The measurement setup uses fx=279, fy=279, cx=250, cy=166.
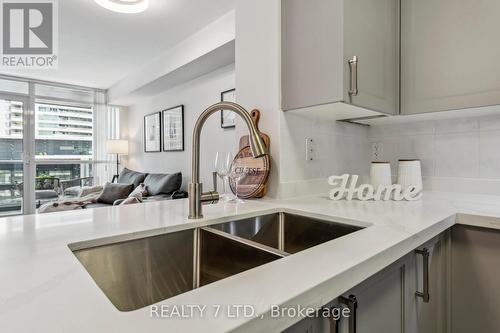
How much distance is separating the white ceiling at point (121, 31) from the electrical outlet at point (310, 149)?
1696 millimetres

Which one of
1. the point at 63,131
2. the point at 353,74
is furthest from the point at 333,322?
the point at 63,131

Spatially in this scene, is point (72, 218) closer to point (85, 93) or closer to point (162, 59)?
point (162, 59)

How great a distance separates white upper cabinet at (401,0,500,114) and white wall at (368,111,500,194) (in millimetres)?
380

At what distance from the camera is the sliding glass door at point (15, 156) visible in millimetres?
4395

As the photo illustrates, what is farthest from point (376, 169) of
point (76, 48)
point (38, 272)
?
point (76, 48)

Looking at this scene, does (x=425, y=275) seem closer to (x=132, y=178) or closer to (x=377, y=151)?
(x=377, y=151)

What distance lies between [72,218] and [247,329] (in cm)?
85

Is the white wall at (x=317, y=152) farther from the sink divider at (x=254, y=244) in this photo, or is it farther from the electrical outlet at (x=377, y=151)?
the sink divider at (x=254, y=244)

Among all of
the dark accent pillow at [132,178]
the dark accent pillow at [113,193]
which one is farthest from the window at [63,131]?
the dark accent pillow at [113,193]

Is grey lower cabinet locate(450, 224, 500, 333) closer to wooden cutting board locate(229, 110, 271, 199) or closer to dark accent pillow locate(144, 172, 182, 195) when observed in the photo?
wooden cutting board locate(229, 110, 271, 199)

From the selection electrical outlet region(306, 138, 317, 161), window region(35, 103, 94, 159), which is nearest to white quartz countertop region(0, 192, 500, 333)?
electrical outlet region(306, 138, 317, 161)

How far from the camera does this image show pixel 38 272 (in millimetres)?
517

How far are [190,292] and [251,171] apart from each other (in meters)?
1.08

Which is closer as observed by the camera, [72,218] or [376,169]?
[72,218]
